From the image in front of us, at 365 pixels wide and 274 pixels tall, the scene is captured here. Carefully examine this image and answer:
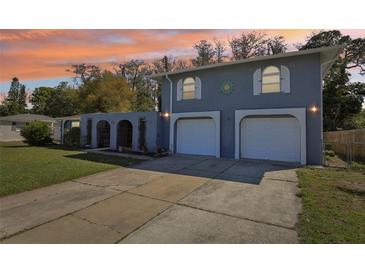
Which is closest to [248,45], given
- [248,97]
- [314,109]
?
[248,97]

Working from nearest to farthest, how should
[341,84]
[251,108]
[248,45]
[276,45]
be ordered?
[251,108]
[341,84]
[276,45]
[248,45]

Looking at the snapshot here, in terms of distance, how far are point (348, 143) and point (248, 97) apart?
4.66 m

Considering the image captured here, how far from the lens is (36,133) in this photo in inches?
704

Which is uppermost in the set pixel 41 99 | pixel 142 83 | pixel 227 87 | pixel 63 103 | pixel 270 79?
pixel 142 83

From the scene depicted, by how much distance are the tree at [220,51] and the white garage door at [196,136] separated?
47.5 feet

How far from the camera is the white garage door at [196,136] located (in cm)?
1187

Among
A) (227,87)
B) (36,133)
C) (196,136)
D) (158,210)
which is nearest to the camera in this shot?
(158,210)

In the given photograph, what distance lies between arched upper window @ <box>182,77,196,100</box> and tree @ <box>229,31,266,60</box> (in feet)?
44.1

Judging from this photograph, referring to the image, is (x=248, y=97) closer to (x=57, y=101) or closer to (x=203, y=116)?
(x=203, y=116)

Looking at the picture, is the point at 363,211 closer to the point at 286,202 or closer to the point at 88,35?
the point at 286,202

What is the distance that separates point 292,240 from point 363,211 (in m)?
2.29

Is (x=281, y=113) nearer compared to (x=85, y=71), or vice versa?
(x=281, y=113)

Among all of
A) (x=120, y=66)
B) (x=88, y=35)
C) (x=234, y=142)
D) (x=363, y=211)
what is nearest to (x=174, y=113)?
(x=234, y=142)

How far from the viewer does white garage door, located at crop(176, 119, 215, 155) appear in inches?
467
